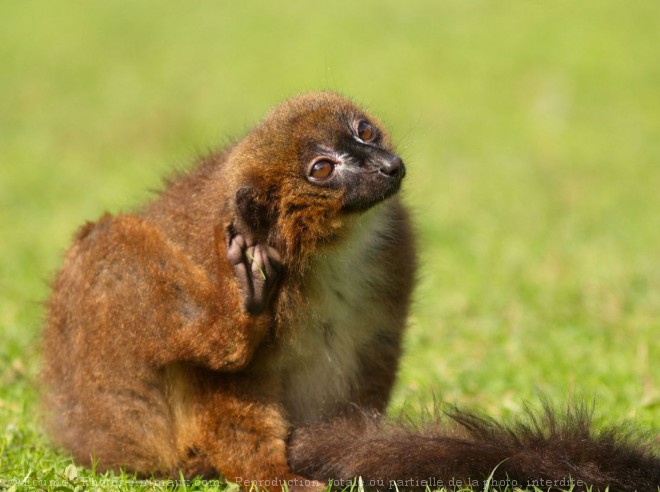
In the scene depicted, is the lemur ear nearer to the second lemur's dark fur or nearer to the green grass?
the second lemur's dark fur

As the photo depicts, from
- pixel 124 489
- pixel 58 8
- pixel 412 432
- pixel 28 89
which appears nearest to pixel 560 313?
pixel 412 432

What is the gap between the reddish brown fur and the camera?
501cm

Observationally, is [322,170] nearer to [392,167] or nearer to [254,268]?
[392,167]

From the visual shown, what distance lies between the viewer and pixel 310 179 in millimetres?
4969

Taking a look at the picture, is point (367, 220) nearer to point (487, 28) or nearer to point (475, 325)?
point (475, 325)

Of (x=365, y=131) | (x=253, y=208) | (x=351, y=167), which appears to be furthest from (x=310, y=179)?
(x=365, y=131)

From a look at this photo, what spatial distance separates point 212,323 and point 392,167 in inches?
45.0

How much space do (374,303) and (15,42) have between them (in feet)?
60.7

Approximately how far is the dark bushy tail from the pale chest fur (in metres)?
0.53

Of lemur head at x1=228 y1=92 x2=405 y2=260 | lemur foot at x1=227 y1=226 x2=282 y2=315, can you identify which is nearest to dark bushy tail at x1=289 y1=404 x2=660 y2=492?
lemur foot at x1=227 y1=226 x2=282 y2=315

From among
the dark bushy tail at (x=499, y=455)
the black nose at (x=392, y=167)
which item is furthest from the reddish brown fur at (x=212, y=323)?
the dark bushy tail at (x=499, y=455)

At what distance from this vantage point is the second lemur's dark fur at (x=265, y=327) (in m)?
4.86

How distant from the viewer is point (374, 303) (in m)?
5.43

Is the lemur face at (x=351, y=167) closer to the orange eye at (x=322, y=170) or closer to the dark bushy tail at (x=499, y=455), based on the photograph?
the orange eye at (x=322, y=170)
